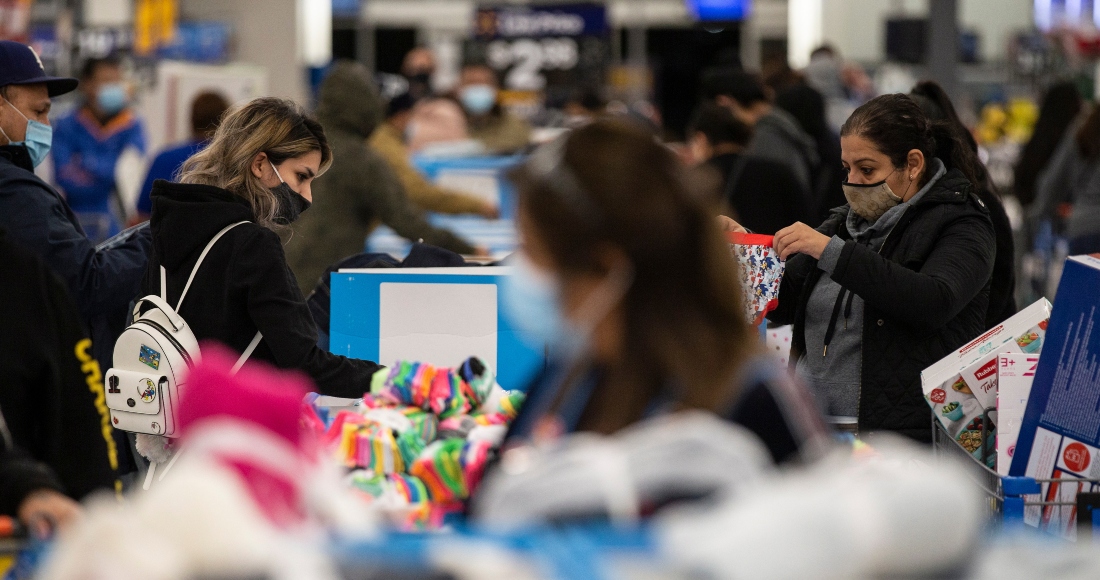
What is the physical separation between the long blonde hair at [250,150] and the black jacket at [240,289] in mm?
91

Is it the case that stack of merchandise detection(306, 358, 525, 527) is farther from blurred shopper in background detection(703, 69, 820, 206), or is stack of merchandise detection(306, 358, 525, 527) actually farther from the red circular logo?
blurred shopper in background detection(703, 69, 820, 206)

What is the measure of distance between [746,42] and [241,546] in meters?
26.0

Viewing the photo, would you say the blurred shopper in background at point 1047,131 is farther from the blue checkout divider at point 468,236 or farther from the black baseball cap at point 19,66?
the black baseball cap at point 19,66

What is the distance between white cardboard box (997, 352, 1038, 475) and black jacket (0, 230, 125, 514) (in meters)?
2.09

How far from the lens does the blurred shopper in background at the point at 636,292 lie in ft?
5.25

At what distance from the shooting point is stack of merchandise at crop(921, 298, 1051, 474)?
3.04 meters

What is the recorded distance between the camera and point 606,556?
1382 millimetres

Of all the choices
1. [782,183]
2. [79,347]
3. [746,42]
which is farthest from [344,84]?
[746,42]

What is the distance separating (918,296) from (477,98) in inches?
396

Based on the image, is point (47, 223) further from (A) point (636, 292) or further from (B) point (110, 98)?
(B) point (110, 98)

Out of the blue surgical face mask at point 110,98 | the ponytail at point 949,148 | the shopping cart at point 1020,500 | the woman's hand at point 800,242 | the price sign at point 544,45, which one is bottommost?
the shopping cart at point 1020,500

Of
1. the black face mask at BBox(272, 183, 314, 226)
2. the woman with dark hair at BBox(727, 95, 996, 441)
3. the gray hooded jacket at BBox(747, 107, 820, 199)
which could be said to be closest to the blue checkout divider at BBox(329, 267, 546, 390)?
the black face mask at BBox(272, 183, 314, 226)

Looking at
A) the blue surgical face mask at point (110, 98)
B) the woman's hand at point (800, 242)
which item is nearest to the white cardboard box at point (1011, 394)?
the woman's hand at point (800, 242)

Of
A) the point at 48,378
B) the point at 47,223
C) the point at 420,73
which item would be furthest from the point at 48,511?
the point at 420,73
